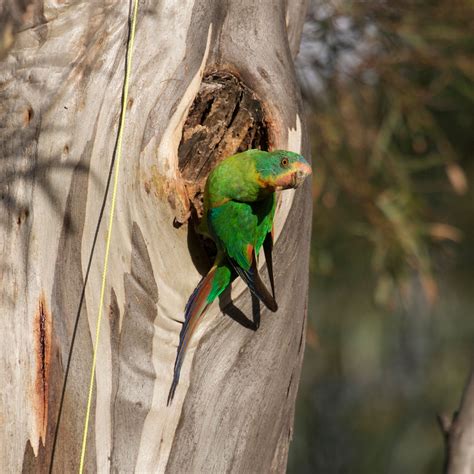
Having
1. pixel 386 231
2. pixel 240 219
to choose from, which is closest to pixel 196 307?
pixel 240 219

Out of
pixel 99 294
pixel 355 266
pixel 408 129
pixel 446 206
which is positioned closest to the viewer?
pixel 99 294

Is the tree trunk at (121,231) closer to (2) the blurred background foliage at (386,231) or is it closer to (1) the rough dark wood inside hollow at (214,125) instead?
(1) the rough dark wood inside hollow at (214,125)

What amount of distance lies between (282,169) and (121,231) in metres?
0.33

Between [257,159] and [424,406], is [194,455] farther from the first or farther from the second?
[424,406]

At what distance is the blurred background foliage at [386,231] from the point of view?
10.5 ft

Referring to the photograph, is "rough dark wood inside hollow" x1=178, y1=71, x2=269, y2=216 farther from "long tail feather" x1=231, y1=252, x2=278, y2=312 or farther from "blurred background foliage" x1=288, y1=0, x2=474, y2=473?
"blurred background foliage" x1=288, y1=0, x2=474, y2=473

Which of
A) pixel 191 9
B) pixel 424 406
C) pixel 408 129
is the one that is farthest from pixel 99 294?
pixel 424 406

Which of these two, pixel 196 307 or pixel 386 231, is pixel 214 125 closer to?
pixel 196 307

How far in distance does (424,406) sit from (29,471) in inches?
143

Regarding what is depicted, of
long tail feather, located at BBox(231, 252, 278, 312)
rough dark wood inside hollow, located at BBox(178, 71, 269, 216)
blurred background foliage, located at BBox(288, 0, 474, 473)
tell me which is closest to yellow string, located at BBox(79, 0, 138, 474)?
rough dark wood inside hollow, located at BBox(178, 71, 269, 216)

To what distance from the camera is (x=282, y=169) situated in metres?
1.49

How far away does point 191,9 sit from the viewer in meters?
1.55

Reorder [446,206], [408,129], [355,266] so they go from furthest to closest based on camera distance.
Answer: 1. [446,206]
2. [355,266]
3. [408,129]

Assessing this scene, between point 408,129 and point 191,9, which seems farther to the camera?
point 408,129
